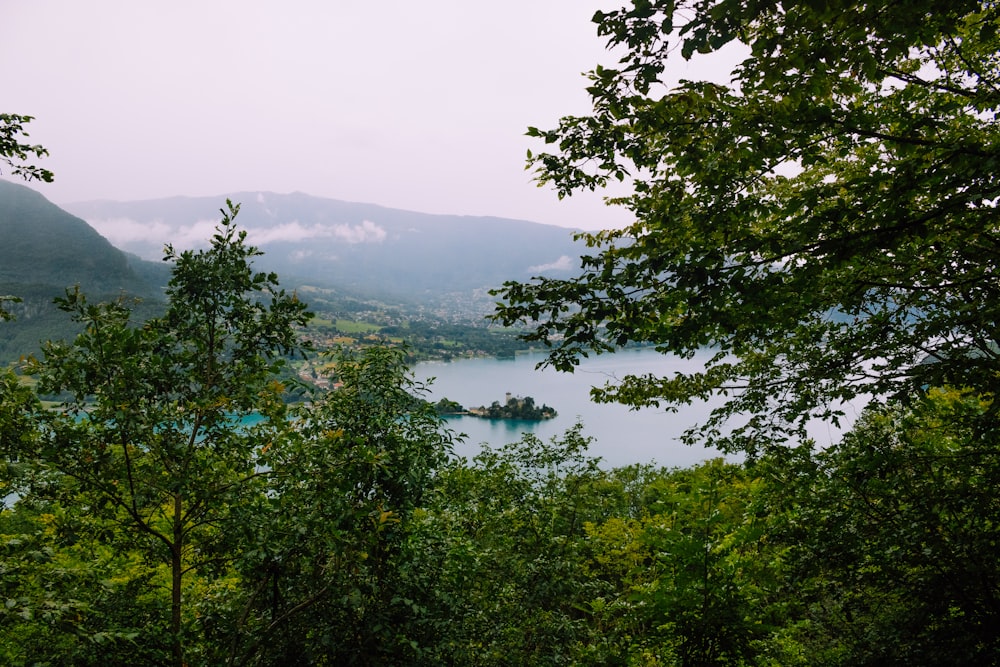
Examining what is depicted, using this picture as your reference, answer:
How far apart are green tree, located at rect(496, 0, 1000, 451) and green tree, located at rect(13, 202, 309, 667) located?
7.99 ft

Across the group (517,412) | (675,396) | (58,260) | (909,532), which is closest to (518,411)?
(517,412)

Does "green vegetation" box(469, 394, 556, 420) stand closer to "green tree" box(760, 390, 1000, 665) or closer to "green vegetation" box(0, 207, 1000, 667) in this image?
"green vegetation" box(0, 207, 1000, 667)

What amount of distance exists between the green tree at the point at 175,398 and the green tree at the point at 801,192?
244cm

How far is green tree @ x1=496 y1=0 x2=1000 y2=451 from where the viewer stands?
2445 mm

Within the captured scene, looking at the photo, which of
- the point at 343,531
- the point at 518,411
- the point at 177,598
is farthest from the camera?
the point at 518,411

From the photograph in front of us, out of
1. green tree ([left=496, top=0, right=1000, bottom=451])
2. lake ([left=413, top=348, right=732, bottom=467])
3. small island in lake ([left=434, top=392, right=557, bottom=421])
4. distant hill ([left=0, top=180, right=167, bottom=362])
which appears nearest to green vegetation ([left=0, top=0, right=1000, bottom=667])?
green tree ([left=496, top=0, right=1000, bottom=451])

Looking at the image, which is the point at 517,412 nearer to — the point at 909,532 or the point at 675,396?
the point at 675,396

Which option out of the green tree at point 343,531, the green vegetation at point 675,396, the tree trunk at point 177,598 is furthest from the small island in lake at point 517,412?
the tree trunk at point 177,598

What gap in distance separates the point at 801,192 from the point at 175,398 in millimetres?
5034

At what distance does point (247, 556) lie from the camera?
3570 millimetres

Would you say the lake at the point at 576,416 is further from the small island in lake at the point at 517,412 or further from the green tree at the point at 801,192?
the green tree at the point at 801,192

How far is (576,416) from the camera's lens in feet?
111

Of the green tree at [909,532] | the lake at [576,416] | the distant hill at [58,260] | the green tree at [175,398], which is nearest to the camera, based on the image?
the green tree at [175,398]

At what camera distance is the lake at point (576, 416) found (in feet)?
135
